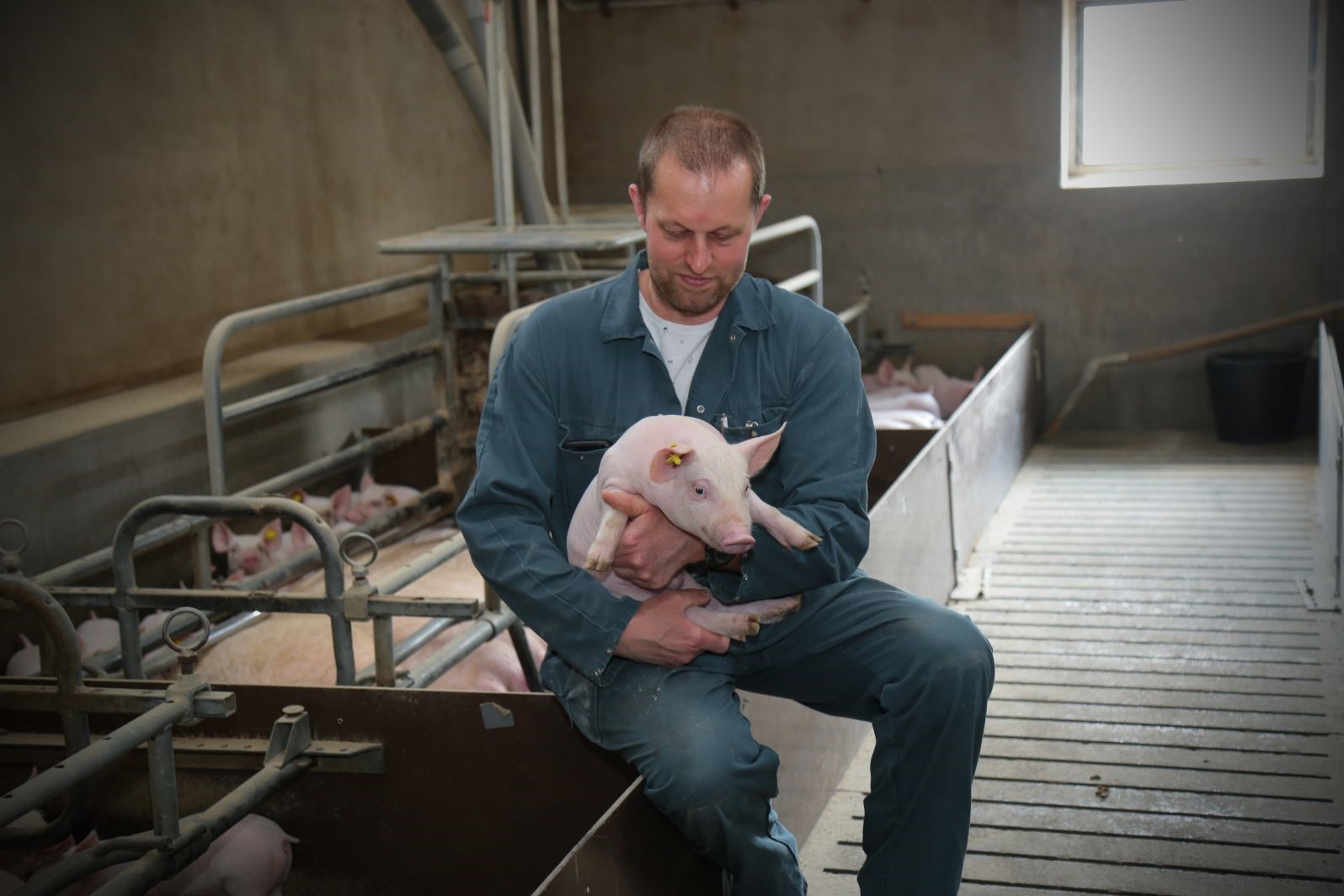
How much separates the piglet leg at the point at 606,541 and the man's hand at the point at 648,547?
0.05 feet

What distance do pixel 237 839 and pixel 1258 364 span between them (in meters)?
5.55

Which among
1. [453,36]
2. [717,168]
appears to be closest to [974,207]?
[453,36]

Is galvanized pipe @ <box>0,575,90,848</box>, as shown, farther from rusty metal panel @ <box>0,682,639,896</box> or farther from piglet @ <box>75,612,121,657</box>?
piglet @ <box>75,612,121,657</box>

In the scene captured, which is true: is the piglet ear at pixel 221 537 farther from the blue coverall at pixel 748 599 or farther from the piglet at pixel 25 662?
the blue coverall at pixel 748 599

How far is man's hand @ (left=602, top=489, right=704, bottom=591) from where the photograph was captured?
2021mm

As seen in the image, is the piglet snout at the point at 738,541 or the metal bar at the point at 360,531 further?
the metal bar at the point at 360,531

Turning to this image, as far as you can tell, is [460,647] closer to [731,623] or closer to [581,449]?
[581,449]

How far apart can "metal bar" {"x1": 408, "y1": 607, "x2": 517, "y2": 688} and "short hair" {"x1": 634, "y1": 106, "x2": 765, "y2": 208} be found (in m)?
1.37

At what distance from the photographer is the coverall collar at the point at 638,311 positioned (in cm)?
226

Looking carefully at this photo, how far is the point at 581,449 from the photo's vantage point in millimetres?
2273

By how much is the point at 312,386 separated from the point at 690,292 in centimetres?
244

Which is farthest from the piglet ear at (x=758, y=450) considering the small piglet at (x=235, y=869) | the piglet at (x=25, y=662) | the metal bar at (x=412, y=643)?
the piglet at (x=25, y=662)

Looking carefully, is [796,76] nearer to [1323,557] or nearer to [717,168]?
[1323,557]

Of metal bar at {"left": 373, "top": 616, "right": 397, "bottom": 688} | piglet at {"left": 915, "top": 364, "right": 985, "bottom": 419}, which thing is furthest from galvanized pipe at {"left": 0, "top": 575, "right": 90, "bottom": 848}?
piglet at {"left": 915, "top": 364, "right": 985, "bottom": 419}
